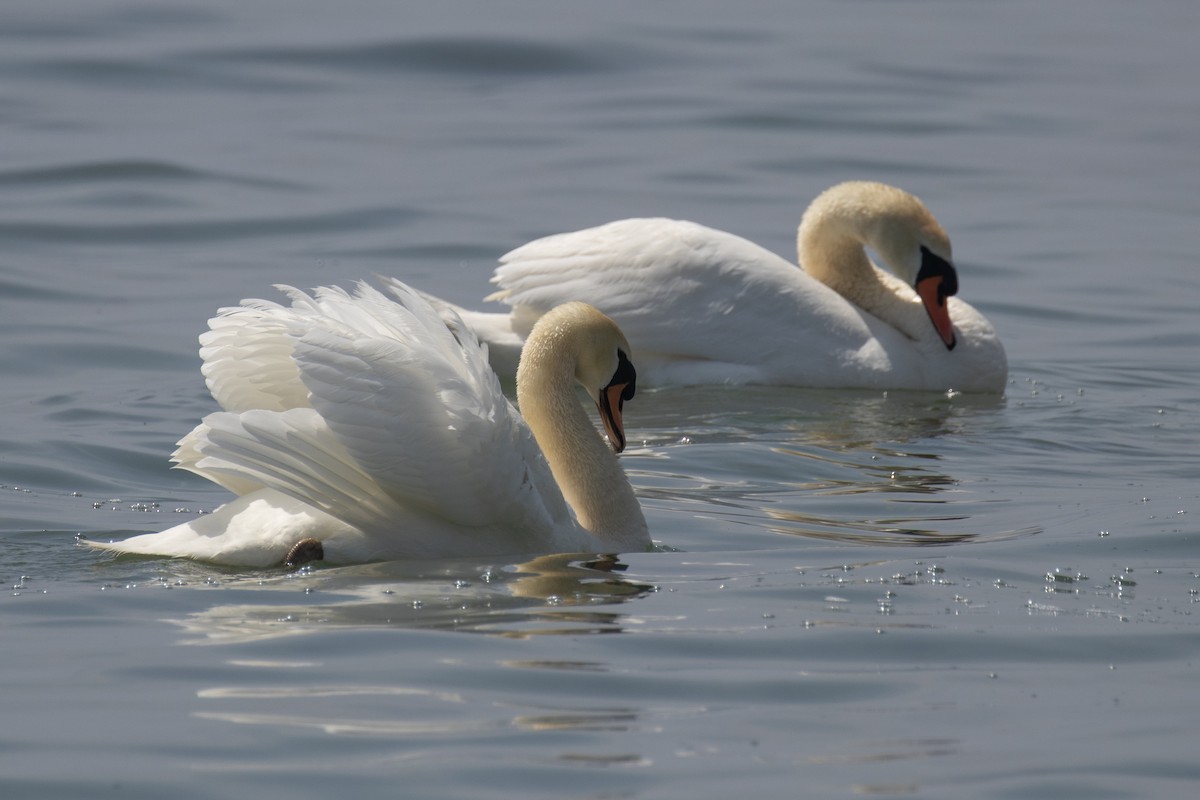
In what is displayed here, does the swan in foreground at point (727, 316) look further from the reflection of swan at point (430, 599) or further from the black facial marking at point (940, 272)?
the reflection of swan at point (430, 599)

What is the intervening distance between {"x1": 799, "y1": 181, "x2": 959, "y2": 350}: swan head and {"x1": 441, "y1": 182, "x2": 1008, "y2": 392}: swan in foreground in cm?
3

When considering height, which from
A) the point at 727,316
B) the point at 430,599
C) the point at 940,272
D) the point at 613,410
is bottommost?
the point at 430,599

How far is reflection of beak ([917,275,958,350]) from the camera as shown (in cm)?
1105

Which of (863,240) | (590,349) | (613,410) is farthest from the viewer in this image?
(863,240)

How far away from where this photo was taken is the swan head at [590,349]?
712 cm

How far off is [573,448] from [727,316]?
11.5ft

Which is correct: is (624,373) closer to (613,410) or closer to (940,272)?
(613,410)

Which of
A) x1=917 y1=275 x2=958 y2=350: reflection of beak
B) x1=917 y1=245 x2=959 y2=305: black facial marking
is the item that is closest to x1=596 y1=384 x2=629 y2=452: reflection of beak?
x1=917 y1=275 x2=958 y2=350: reflection of beak

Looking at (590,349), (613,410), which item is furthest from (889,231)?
(590,349)

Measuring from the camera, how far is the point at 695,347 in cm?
1066

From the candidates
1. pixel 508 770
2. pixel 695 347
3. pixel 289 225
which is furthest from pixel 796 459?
pixel 289 225

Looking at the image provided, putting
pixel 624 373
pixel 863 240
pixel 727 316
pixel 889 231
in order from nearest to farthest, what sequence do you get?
pixel 624 373 < pixel 727 316 < pixel 889 231 < pixel 863 240

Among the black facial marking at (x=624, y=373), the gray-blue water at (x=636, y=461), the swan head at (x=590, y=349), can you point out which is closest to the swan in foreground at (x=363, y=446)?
the swan head at (x=590, y=349)

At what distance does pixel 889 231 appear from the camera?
11.3m
